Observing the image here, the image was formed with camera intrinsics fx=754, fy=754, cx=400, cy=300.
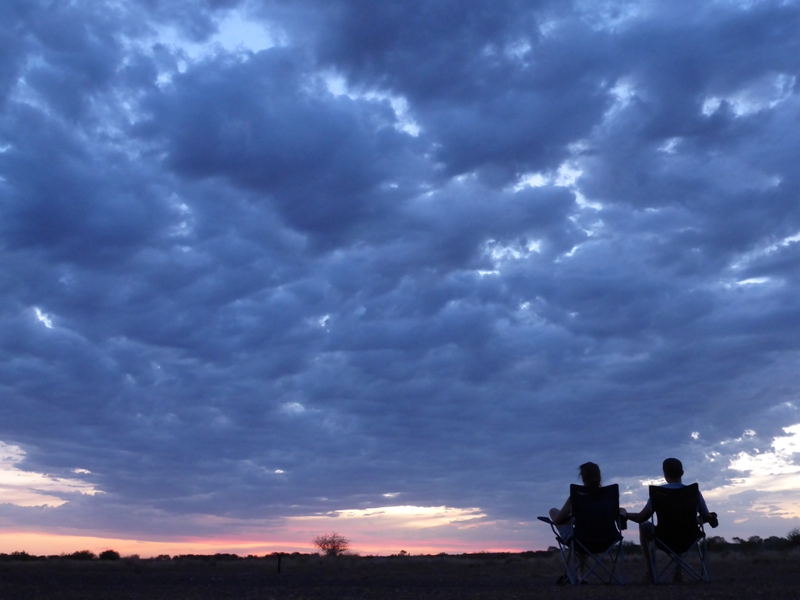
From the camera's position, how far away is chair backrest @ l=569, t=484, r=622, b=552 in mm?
8086

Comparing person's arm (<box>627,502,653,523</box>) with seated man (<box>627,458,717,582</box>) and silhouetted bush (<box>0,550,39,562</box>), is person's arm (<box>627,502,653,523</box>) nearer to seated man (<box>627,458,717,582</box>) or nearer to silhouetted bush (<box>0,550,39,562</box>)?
seated man (<box>627,458,717,582</box>)

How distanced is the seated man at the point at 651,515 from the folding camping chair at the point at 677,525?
2.2 inches

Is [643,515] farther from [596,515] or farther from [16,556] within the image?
[16,556]

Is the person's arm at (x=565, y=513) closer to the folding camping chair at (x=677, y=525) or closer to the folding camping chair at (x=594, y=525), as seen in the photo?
the folding camping chair at (x=594, y=525)

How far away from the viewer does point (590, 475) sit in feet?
27.7

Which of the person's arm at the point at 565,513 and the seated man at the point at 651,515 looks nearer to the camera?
the seated man at the point at 651,515

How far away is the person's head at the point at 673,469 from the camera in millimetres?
8281

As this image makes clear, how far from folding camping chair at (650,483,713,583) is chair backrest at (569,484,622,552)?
41 cm

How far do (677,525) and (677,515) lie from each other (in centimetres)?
11

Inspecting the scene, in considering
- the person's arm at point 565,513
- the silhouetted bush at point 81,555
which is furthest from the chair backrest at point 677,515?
the silhouetted bush at point 81,555

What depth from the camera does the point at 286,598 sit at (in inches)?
262

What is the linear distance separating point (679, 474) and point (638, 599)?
302 centimetres

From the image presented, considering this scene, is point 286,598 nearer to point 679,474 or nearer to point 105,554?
point 679,474

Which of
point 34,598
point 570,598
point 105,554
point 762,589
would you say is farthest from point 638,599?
point 105,554
